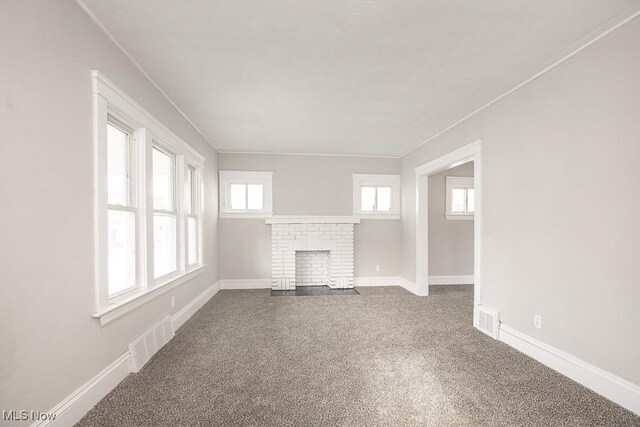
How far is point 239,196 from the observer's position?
589 cm

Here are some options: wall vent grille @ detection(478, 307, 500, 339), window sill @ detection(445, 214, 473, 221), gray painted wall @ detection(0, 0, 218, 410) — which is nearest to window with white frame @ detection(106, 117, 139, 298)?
gray painted wall @ detection(0, 0, 218, 410)

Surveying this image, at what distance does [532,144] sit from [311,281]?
4.40 m

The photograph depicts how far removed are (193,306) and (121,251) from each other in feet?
5.86

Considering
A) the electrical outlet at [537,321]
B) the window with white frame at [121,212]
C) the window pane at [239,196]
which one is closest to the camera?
the window with white frame at [121,212]

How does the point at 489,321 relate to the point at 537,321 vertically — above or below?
below

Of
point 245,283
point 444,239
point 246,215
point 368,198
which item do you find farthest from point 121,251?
point 444,239

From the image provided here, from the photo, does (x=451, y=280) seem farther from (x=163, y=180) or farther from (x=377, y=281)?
(x=163, y=180)

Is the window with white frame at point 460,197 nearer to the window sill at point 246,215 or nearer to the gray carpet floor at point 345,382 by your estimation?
the gray carpet floor at point 345,382

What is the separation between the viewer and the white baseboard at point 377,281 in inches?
240

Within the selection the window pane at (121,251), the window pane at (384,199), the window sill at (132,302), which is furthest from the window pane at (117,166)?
the window pane at (384,199)

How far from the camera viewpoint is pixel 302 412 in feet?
6.56

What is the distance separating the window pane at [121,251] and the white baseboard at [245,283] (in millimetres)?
3081

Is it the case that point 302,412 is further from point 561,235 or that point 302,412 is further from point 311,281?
point 311,281

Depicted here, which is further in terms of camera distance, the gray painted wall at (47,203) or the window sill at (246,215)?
the window sill at (246,215)
